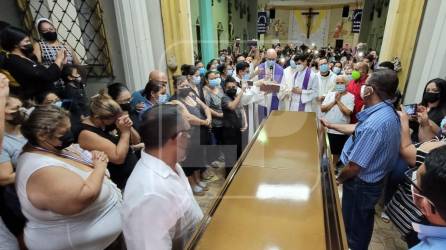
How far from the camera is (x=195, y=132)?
116 inches

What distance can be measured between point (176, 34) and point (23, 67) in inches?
84.5

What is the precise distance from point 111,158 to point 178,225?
0.84 metres

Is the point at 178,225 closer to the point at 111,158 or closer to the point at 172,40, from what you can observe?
the point at 111,158

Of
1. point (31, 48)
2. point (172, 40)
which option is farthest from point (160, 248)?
point (172, 40)

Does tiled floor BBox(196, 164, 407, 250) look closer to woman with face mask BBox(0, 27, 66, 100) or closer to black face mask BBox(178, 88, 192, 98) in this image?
black face mask BBox(178, 88, 192, 98)

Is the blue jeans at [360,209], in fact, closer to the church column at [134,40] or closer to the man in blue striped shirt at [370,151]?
the man in blue striped shirt at [370,151]

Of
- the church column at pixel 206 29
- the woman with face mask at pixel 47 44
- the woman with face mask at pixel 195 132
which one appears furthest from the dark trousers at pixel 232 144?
the church column at pixel 206 29

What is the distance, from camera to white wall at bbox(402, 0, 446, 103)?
3.05 metres

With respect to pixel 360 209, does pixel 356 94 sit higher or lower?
higher

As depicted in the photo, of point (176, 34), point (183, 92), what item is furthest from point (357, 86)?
point (176, 34)

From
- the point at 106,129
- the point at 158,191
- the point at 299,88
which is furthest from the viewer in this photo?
the point at 299,88

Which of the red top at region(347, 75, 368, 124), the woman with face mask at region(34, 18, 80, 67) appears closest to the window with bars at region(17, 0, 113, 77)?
the woman with face mask at region(34, 18, 80, 67)

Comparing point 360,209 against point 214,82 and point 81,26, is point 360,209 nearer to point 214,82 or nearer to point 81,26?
point 214,82

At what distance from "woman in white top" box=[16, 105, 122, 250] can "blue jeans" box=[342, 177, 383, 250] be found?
1764 millimetres
